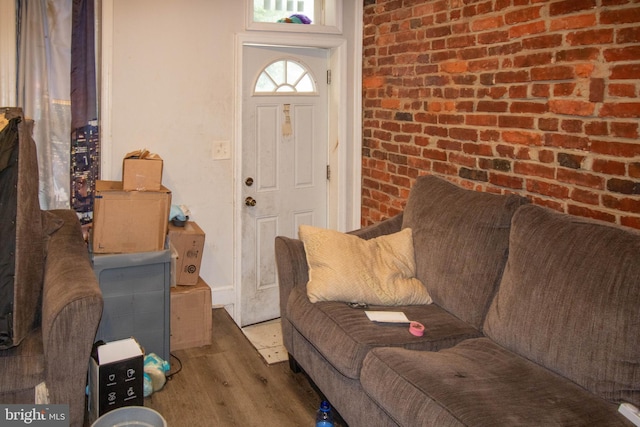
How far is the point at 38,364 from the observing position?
8.48 ft

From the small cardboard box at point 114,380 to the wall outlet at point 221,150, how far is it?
176cm

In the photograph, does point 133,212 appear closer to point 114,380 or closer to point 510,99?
point 114,380

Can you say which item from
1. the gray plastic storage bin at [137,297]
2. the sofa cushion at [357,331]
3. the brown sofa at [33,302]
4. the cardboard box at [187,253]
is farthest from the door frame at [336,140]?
the brown sofa at [33,302]

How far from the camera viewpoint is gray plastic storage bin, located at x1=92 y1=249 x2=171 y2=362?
3.39 metres

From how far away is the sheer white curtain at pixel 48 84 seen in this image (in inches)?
146

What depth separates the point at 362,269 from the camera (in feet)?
10.3

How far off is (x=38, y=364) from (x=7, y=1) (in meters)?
2.15

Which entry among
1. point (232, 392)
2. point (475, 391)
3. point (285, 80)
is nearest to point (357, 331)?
point (475, 391)

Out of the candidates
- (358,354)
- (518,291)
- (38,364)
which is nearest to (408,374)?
(358,354)

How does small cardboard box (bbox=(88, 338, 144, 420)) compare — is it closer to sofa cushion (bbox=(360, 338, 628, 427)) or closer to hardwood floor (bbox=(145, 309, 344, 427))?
hardwood floor (bbox=(145, 309, 344, 427))

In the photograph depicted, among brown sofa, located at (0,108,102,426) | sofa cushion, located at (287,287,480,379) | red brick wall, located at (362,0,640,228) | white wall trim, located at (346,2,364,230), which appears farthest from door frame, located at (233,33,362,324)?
brown sofa, located at (0,108,102,426)

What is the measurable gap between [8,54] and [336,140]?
7.07ft

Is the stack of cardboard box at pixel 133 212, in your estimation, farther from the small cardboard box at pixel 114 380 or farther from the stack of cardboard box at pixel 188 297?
the small cardboard box at pixel 114 380

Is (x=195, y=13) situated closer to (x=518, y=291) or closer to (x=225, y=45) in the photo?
(x=225, y=45)
